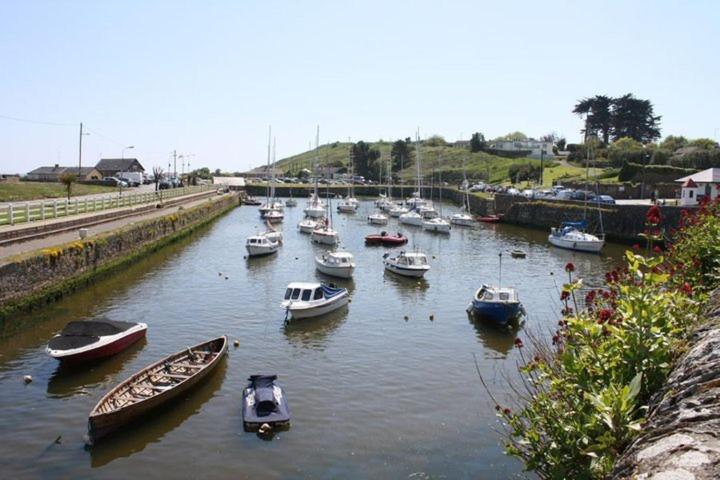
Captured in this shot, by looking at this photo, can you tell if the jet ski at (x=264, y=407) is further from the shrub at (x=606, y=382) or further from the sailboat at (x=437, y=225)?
the sailboat at (x=437, y=225)

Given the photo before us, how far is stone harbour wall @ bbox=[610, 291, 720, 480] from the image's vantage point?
19.2 feet


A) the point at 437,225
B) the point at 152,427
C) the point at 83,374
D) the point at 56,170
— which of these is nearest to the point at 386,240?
the point at 437,225

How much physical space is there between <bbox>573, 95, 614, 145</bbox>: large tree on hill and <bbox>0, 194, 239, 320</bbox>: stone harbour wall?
123 metres

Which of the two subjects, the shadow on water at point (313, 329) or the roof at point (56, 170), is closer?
the shadow on water at point (313, 329)

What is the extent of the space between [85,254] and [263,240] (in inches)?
760

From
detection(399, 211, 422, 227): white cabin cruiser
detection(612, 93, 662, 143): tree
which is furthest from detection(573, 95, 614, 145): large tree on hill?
detection(399, 211, 422, 227): white cabin cruiser

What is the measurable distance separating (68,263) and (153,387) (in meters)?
17.5

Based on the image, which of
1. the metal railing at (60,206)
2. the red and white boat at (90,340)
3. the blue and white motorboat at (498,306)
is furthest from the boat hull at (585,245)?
the red and white boat at (90,340)

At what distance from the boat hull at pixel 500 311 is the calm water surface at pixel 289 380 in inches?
29.5

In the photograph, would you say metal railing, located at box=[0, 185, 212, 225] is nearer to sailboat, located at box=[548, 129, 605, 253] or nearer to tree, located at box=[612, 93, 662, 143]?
sailboat, located at box=[548, 129, 605, 253]

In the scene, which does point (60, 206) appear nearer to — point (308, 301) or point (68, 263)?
point (68, 263)

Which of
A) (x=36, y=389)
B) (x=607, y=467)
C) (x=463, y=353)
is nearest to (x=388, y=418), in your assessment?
(x=463, y=353)

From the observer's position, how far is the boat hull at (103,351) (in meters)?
23.4

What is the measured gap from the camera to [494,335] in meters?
30.9
